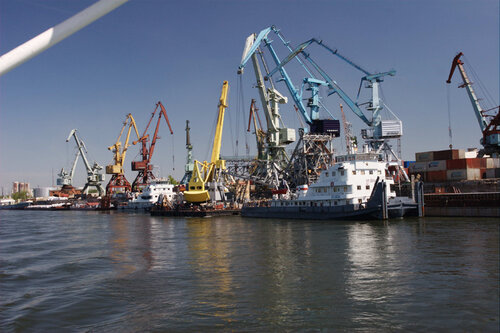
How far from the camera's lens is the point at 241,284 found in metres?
20.3

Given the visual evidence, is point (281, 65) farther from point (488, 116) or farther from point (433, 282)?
point (433, 282)

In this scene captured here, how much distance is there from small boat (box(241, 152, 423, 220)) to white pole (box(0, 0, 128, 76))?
47.3 m

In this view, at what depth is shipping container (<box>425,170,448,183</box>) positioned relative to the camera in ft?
218

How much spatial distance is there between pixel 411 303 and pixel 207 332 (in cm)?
829

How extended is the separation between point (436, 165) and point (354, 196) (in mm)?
22258

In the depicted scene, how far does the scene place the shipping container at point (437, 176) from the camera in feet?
218

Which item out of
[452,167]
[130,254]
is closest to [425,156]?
[452,167]

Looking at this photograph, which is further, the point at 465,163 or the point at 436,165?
the point at 436,165

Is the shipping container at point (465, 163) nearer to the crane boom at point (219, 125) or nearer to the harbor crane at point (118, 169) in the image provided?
the crane boom at point (219, 125)

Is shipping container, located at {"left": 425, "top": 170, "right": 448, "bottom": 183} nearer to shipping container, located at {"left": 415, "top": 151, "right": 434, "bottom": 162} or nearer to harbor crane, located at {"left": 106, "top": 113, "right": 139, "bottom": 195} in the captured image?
shipping container, located at {"left": 415, "top": 151, "right": 434, "bottom": 162}

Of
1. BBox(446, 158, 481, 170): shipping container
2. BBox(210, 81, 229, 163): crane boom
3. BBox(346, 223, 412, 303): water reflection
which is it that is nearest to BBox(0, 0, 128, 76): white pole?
BBox(346, 223, 412, 303): water reflection

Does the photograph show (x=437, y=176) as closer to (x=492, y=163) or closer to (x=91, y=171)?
(x=492, y=163)

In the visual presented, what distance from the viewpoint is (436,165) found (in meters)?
67.9

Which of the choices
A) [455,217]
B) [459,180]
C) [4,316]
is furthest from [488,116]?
[4,316]
